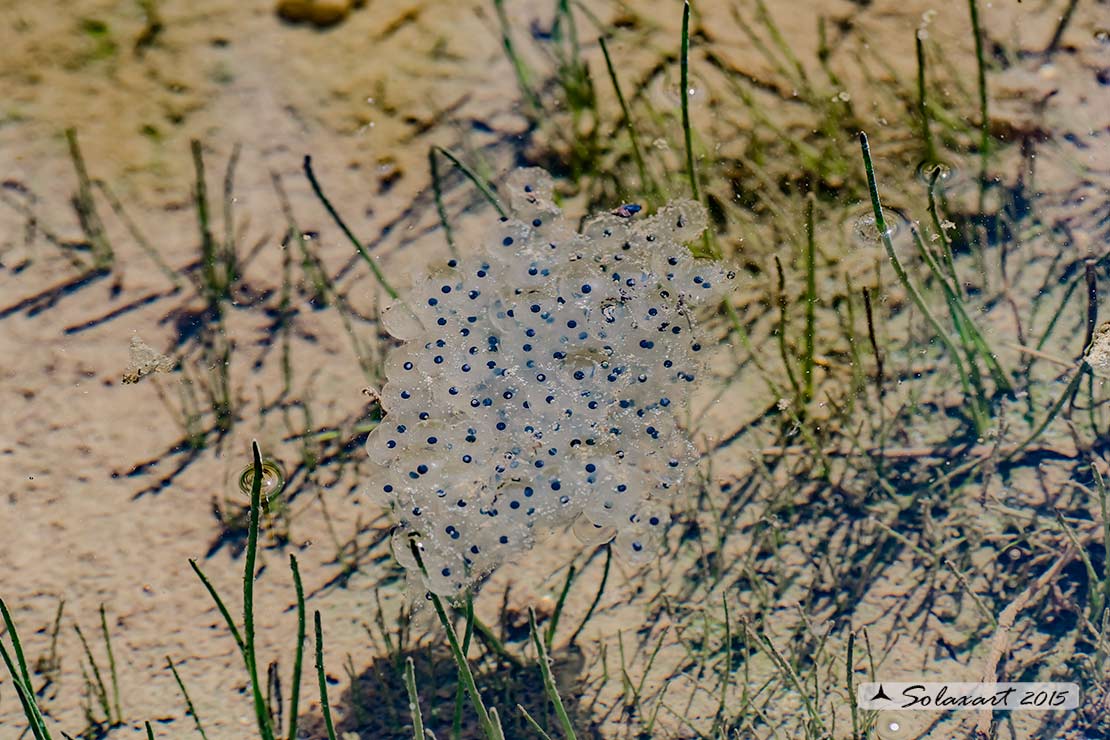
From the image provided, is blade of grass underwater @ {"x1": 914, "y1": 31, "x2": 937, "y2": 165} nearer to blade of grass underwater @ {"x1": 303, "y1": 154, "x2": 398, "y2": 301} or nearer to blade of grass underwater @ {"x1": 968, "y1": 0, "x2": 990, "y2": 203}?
blade of grass underwater @ {"x1": 968, "y1": 0, "x2": 990, "y2": 203}

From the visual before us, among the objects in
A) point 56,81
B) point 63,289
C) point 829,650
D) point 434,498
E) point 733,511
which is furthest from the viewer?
point 56,81

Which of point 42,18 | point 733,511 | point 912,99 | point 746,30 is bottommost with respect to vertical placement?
point 733,511

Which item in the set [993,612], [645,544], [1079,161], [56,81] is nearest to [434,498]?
[645,544]

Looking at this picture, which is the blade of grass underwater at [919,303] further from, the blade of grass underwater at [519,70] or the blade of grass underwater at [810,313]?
the blade of grass underwater at [519,70]

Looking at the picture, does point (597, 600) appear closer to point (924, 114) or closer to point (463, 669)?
point (463, 669)

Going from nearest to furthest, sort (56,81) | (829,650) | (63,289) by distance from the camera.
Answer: (829,650), (63,289), (56,81)

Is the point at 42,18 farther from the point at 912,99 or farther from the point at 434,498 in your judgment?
the point at 912,99
